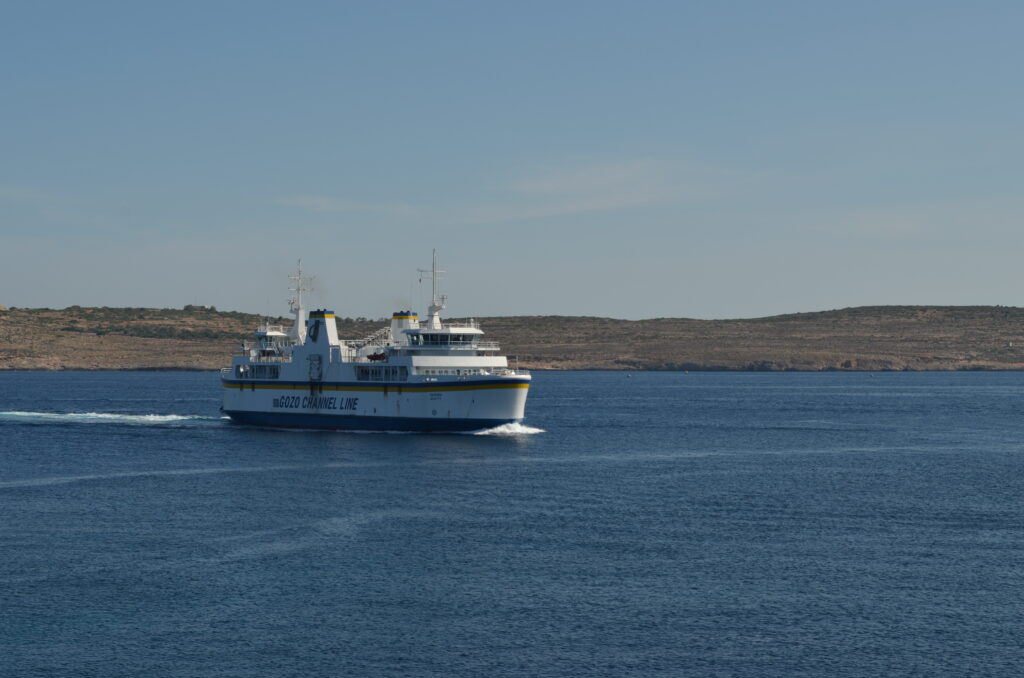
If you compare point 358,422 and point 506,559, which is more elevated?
point 358,422

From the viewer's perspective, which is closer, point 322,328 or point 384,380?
point 384,380

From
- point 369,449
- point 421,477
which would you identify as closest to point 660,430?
point 369,449

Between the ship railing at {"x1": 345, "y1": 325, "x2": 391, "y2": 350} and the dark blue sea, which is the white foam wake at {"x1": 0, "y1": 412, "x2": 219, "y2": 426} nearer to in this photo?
the ship railing at {"x1": 345, "y1": 325, "x2": 391, "y2": 350}

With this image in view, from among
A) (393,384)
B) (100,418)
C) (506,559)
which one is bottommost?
(506,559)

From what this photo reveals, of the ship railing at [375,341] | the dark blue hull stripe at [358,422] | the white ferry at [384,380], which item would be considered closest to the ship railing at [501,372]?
the white ferry at [384,380]

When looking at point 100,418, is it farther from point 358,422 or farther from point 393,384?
point 393,384

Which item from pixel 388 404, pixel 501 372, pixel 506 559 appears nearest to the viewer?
pixel 506 559

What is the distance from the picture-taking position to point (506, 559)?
1806 inches

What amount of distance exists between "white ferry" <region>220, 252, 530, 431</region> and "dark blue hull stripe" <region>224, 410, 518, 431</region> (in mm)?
82

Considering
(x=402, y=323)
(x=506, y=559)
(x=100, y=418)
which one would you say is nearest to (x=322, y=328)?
(x=402, y=323)

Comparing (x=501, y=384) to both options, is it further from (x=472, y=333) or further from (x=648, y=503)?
(x=648, y=503)

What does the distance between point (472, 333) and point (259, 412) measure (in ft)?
75.1

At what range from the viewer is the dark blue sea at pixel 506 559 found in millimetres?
34312

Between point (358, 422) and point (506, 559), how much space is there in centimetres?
4954
